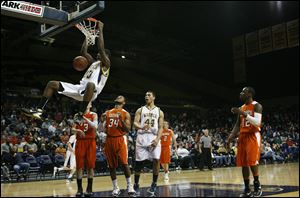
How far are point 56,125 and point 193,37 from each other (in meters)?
11.7

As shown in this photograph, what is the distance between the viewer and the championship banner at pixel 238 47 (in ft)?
73.8

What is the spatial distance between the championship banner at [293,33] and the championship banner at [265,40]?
111 centimetres

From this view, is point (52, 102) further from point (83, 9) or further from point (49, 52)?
point (83, 9)

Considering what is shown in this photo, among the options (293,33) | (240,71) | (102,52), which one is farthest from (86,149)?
(240,71)

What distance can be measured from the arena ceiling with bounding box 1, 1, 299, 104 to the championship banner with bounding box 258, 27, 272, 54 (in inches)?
13.8

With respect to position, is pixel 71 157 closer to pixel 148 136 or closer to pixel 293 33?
pixel 148 136

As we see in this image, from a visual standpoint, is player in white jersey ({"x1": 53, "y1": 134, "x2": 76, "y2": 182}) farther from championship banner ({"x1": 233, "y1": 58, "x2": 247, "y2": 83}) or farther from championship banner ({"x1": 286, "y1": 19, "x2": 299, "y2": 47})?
championship banner ({"x1": 233, "y1": 58, "x2": 247, "y2": 83})

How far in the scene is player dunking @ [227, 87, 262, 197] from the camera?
611 cm

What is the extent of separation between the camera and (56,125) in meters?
14.8


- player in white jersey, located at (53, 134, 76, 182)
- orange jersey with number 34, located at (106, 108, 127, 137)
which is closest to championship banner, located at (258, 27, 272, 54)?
player in white jersey, located at (53, 134, 76, 182)

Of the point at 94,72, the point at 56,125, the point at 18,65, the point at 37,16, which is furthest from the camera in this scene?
the point at 18,65

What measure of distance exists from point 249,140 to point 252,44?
16620 mm

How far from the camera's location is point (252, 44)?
21750 mm

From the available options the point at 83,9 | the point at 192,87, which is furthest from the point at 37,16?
the point at 192,87
